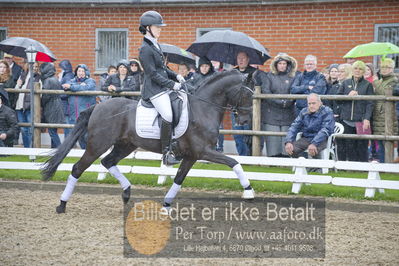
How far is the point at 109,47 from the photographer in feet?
58.9

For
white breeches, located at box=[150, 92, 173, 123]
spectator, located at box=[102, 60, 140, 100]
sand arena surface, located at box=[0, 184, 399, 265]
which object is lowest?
sand arena surface, located at box=[0, 184, 399, 265]

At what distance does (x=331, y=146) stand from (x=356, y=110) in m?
0.82

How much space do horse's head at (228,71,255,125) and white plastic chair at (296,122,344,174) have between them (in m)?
2.57

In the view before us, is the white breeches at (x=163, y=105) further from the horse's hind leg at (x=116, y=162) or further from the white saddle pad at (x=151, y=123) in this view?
the horse's hind leg at (x=116, y=162)

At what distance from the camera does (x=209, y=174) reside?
11.2m

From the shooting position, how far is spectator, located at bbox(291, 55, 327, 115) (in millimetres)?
12383

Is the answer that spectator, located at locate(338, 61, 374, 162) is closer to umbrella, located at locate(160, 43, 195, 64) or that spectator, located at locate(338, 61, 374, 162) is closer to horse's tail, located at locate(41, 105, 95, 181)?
umbrella, located at locate(160, 43, 195, 64)

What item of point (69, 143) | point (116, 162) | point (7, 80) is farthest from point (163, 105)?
point (7, 80)

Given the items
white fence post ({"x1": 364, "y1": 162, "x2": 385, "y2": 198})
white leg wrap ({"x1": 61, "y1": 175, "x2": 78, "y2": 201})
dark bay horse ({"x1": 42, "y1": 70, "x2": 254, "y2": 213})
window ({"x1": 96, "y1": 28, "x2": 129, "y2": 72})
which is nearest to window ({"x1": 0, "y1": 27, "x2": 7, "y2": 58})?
window ({"x1": 96, "y1": 28, "x2": 129, "y2": 72})

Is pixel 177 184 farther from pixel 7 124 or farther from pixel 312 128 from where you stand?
pixel 7 124

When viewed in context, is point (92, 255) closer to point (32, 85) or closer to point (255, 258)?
point (255, 258)

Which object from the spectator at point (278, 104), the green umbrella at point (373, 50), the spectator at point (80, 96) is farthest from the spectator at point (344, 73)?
the spectator at point (80, 96)

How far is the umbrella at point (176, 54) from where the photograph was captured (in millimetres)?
13820

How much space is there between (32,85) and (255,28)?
5.95 m
